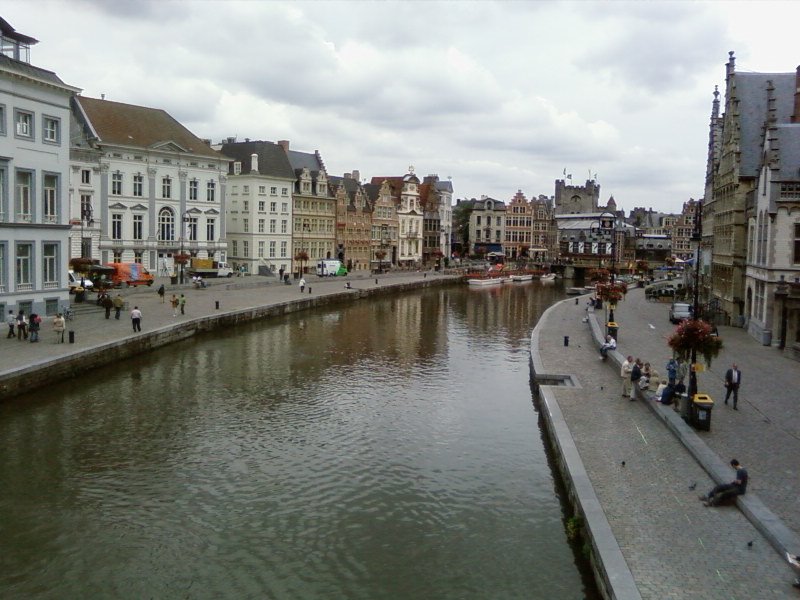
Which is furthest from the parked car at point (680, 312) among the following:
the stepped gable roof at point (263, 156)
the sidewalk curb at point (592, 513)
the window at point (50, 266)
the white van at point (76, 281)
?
the stepped gable roof at point (263, 156)

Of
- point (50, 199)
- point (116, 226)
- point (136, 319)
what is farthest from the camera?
point (116, 226)

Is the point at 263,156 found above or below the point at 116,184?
above

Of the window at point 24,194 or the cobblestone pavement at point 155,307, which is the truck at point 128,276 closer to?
the cobblestone pavement at point 155,307

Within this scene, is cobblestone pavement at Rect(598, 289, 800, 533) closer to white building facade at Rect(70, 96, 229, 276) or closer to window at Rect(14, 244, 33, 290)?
window at Rect(14, 244, 33, 290)

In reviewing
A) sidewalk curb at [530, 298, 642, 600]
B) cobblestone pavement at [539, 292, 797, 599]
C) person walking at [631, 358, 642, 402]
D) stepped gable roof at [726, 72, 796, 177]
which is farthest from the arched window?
person walking at [631, 358, 642, 402]

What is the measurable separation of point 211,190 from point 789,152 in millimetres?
53521

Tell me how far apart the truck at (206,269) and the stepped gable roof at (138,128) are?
10.6 m

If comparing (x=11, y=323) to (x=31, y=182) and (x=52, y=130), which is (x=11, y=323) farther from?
(x=52, y=130)

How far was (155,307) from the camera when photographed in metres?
46.6

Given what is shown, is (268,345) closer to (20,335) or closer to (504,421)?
(20,335)

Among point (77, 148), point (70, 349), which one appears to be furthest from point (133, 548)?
point (77, 148)

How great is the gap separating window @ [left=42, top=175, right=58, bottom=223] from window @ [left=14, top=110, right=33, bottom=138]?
2.31 metres

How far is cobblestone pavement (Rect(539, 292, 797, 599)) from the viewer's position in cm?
1151

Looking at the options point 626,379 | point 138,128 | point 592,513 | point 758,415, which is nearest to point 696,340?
point 758,415
